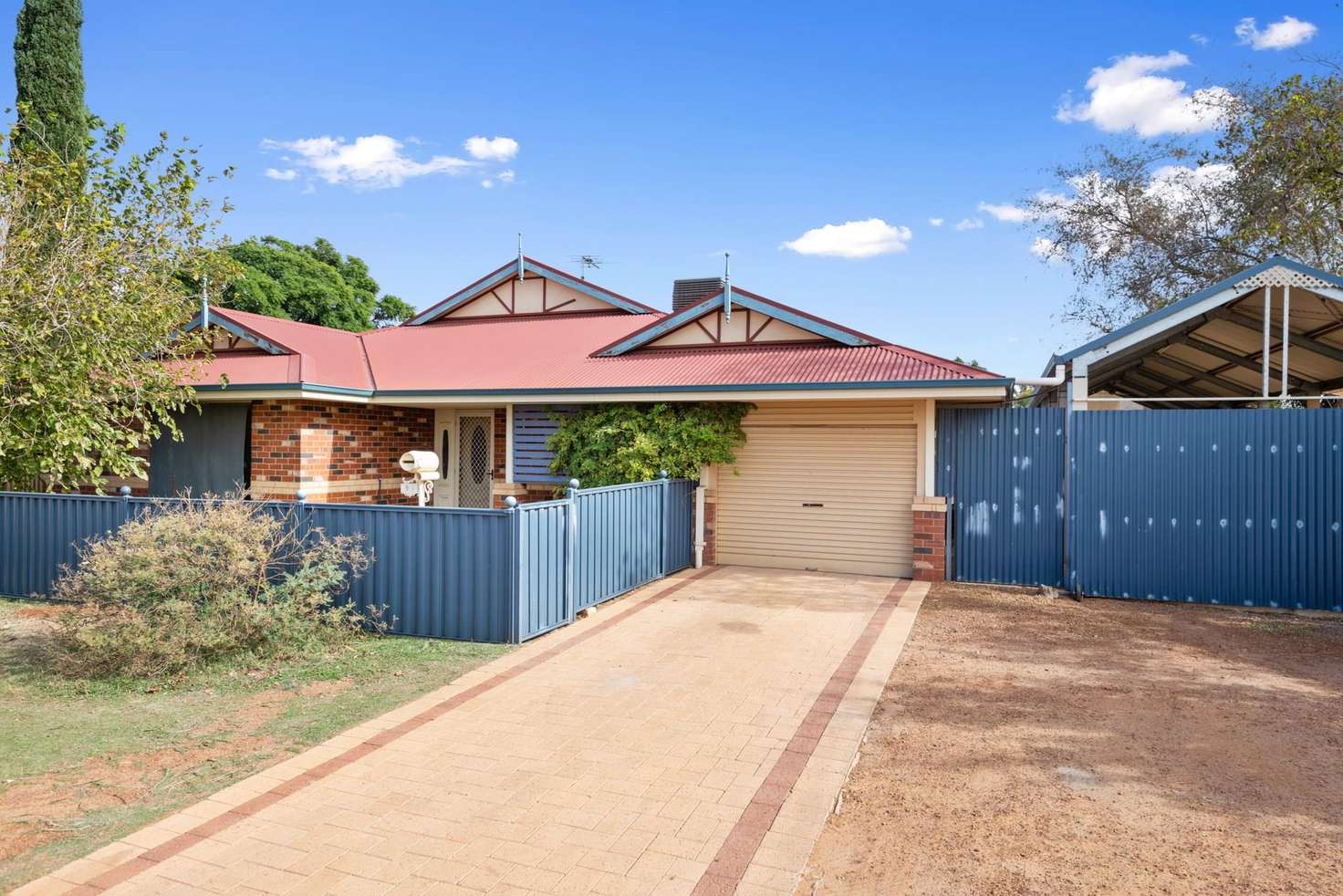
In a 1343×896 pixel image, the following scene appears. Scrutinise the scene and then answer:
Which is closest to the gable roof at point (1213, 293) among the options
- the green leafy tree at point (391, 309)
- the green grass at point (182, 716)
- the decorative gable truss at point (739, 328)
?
the decorative gable truss at point (739, 328)

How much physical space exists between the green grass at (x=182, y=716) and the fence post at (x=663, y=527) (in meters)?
→ 3.89

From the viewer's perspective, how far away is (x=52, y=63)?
14.1 metres

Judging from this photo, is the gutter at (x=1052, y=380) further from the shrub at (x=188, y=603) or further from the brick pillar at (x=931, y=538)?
the shrub at (x=188, y=603)

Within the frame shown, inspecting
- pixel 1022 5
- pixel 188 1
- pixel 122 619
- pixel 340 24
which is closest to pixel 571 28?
pixel 340 24

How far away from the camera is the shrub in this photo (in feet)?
22.2

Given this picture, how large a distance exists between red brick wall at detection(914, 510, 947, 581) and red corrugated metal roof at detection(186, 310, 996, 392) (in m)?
2.00

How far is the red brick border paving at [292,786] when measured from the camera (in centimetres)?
381

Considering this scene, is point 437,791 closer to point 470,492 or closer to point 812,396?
point 812,396

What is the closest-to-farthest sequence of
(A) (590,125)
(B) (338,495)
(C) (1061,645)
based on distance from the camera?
(C) (1061,645), (B) (338,495), (A) (590,125)

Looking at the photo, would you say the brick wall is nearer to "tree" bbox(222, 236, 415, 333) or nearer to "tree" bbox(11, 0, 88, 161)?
"tree" bbox(11, 0, 88, 161)

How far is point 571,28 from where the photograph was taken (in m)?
14.7

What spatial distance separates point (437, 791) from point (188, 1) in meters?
11.4

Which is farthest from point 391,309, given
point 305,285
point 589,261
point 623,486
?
point 623,486

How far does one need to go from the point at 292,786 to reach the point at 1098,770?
189 inches
